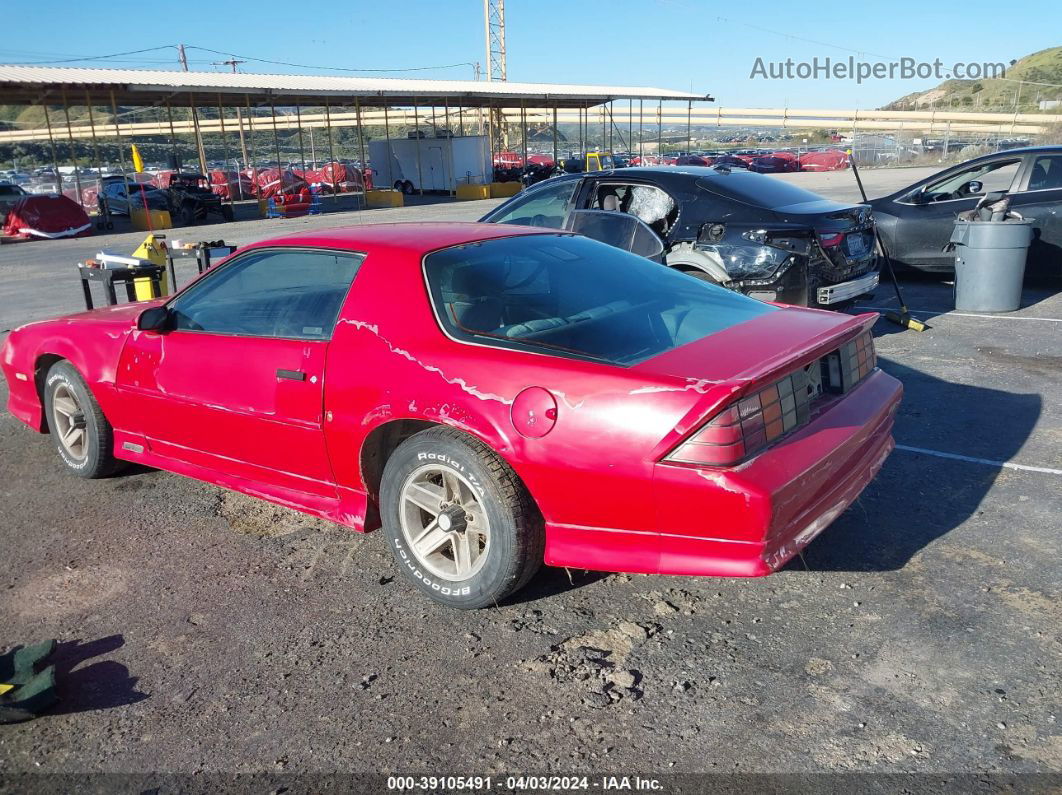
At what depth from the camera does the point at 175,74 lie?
31656 millimetres

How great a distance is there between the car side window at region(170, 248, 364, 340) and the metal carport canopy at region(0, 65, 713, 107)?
25966 millimetres

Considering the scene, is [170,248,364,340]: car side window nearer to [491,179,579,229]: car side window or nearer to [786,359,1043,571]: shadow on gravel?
[786,359,1043,571]: shadow on gravel

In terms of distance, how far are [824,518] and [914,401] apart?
317cm

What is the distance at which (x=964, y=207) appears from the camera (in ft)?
32.9

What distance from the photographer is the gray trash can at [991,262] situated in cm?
858

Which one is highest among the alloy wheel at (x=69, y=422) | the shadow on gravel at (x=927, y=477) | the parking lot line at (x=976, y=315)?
the alloy wheel at (x=69, y=422)

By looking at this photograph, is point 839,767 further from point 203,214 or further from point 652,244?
point 203,214

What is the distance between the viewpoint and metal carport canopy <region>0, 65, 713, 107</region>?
27578 mm

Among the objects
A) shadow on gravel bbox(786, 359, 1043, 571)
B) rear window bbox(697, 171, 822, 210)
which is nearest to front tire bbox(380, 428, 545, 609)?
shadow on gravel bbox(786, 359, 1043, 571)

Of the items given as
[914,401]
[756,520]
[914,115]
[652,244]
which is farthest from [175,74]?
[914,115]

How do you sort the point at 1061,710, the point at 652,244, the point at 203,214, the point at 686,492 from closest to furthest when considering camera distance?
the point at 1061,710, the point at 686,492, the point at 652,244, the point at 203,214

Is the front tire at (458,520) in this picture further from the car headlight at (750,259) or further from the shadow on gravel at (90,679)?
the car headlight at (750,259)

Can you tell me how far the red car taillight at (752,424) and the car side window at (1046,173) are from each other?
783 cm

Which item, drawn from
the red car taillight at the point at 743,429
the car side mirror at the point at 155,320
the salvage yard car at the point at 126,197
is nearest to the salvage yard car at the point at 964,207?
the red car taillight at the point at 743,429
